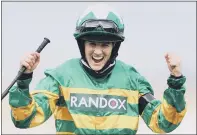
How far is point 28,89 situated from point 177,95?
81 centimetres

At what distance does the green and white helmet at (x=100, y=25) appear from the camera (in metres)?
4.12

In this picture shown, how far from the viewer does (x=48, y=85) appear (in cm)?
411

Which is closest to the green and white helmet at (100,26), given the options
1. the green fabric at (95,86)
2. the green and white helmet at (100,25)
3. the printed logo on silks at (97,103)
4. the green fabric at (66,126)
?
the green and white helmet at (100,25)

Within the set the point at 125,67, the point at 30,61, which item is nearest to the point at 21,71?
the point at 30,61

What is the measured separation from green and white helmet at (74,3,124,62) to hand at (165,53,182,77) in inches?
16.8

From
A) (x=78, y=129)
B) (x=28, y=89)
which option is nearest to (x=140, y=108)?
(x=78, y=129)

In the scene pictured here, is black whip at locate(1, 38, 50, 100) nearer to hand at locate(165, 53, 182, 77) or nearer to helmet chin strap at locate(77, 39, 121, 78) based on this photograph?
helmet chin strap at locate(77, 39, 121, 78)

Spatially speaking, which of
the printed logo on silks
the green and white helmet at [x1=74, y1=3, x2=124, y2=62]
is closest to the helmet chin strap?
the green and white helmet at [x1=74, y1=3, x2=124, y2=62]

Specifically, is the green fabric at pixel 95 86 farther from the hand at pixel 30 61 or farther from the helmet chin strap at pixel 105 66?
the hand at pixel 30 61

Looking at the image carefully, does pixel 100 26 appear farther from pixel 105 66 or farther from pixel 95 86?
pixel 95 86

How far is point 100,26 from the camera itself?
412cm

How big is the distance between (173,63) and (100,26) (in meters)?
0.52

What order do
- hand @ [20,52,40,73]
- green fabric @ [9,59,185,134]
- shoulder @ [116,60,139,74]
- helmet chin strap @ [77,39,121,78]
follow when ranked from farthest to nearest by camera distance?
1. shoulder @ [116,60,139,74]
2. helmet chin strap @ [77,39,121,78]
3. green fabric @ [9,59,185,134]
4. hand @ [20,52,40,73]

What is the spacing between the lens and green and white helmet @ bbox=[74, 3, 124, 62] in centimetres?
412
